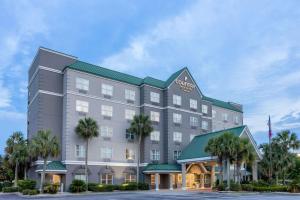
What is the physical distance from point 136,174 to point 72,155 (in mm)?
11572

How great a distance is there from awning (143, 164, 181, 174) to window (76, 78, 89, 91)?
15.4 m

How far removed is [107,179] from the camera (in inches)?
1953

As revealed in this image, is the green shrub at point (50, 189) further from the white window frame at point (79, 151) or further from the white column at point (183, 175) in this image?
the white column at point (183, 175)

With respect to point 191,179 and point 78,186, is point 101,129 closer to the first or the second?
point 78,186

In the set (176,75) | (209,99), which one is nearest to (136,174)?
(176,75)

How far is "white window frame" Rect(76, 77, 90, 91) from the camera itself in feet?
160

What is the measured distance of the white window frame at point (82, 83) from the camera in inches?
1921

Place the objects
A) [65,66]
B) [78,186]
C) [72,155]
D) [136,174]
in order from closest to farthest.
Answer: [78,186]
[72,155]
[65,66]
[136,174]

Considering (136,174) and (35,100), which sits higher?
(35,100)

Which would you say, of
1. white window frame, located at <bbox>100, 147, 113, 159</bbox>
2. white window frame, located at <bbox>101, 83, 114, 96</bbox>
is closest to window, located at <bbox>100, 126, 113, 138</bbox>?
white window frame, located at <bbox>100, 147, 113, 159</bbox>

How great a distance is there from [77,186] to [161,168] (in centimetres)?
1427

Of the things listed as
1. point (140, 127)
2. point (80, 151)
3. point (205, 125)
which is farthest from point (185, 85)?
point (80, 151)

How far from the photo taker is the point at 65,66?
162ft

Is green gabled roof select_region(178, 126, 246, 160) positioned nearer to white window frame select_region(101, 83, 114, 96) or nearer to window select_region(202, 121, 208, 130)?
window select_region(202, 121, 208, 130)
